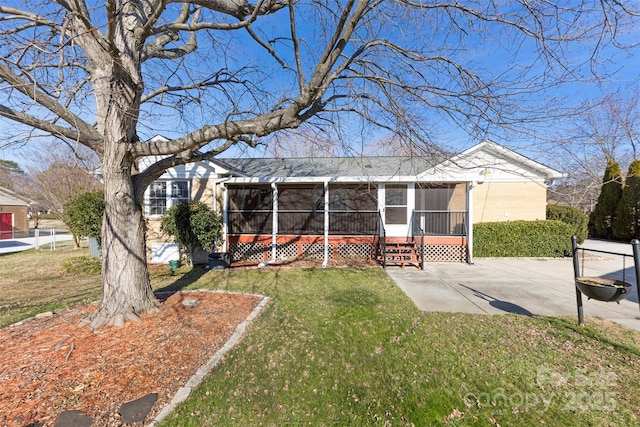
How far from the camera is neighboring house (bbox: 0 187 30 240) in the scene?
22019 mm

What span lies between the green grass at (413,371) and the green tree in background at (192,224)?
3.40 m

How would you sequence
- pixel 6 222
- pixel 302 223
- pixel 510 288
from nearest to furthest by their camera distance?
pixel 510 288 < pixel 302 223 < pixel 6 222

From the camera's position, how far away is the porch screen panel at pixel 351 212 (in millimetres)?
10562

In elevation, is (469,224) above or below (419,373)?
above

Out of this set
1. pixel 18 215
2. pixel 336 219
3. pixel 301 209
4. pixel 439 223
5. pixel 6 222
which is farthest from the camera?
pixel 18 215

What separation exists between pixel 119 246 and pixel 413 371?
480 centimetres

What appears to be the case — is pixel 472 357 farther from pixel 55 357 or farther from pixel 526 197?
pixel 526 197

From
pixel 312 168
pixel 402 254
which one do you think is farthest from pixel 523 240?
pixel 312 168

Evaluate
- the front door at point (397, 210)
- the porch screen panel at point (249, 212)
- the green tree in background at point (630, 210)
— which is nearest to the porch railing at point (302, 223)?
the porch screen panel at point (249, 212)

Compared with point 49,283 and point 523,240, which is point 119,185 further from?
point 523,240

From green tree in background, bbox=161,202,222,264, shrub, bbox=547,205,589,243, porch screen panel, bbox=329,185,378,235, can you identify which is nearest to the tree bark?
green tree in background, bbox=161,202,222,264

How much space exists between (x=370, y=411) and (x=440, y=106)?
4.49 meters

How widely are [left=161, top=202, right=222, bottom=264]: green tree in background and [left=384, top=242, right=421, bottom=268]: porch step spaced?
233 inches

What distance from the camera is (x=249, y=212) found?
10.5 metres
